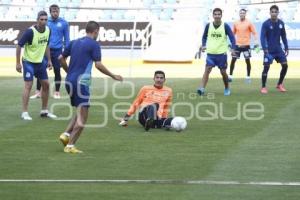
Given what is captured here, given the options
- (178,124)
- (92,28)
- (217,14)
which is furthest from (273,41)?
(92,28)

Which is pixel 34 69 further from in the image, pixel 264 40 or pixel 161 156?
pixel 264 40

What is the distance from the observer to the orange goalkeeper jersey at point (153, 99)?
53.5ft

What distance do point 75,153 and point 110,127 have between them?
3252 mm

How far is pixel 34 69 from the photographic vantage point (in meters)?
17.8

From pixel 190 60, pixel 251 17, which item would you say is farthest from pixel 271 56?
pixel 251 17

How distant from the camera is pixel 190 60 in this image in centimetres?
3638

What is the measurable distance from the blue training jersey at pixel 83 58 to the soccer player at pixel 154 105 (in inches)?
108

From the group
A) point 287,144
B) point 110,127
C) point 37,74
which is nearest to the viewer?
point 287,144

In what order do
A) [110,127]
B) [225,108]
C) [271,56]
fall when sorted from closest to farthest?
1. [110,127]
2. [225,108]
3. [271,56]

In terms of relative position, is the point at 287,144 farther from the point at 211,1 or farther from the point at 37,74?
the point at 211,1

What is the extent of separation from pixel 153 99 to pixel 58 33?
583 cm

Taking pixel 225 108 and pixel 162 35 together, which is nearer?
pixel 225 108

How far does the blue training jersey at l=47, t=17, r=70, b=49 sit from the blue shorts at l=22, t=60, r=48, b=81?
349 cm

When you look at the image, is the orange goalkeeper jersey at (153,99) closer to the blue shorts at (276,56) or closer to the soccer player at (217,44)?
the soccer player at (217,44)
